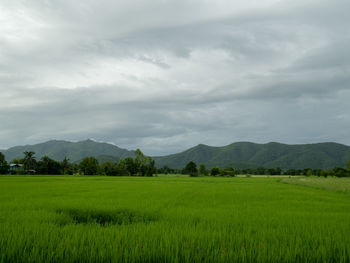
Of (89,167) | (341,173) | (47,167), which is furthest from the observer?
(341,173)

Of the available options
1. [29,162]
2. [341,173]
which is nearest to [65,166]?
[29,162]

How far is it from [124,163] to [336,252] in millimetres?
96566

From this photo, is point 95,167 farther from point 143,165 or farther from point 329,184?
point 329,184

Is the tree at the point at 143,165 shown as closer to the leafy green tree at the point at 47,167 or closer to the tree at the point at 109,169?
the tree at the point at 109,169

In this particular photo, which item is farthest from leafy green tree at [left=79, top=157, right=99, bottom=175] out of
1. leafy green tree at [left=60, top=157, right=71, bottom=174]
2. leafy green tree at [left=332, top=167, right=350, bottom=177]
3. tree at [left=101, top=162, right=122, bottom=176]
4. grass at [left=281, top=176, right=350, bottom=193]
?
leafy green tree at [left=332, top=167, right=350, bottom=177]

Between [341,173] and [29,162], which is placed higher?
[29,162]

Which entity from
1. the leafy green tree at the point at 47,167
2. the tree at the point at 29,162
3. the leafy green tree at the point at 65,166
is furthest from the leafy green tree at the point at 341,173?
the tree at the point at 29,162

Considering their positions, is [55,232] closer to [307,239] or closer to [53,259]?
[53,259]

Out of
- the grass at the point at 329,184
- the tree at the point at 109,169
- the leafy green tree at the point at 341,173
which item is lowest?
the leafy green tree at the point at 341,173

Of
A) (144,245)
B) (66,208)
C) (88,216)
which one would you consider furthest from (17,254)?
(66,208)

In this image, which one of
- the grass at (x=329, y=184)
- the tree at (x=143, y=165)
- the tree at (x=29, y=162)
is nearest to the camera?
the grass at (x=329, y=184)

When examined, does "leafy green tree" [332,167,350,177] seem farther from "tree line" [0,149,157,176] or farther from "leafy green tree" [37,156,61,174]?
"leafy green tree" [37,156,61,174]

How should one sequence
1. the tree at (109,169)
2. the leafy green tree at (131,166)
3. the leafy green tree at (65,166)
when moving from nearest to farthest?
the tree at (109,169), the leafy green tree at (131,166), the leafy green tree at (65,166)

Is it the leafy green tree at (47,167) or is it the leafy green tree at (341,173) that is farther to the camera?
the leafy green tree at (341,173)
